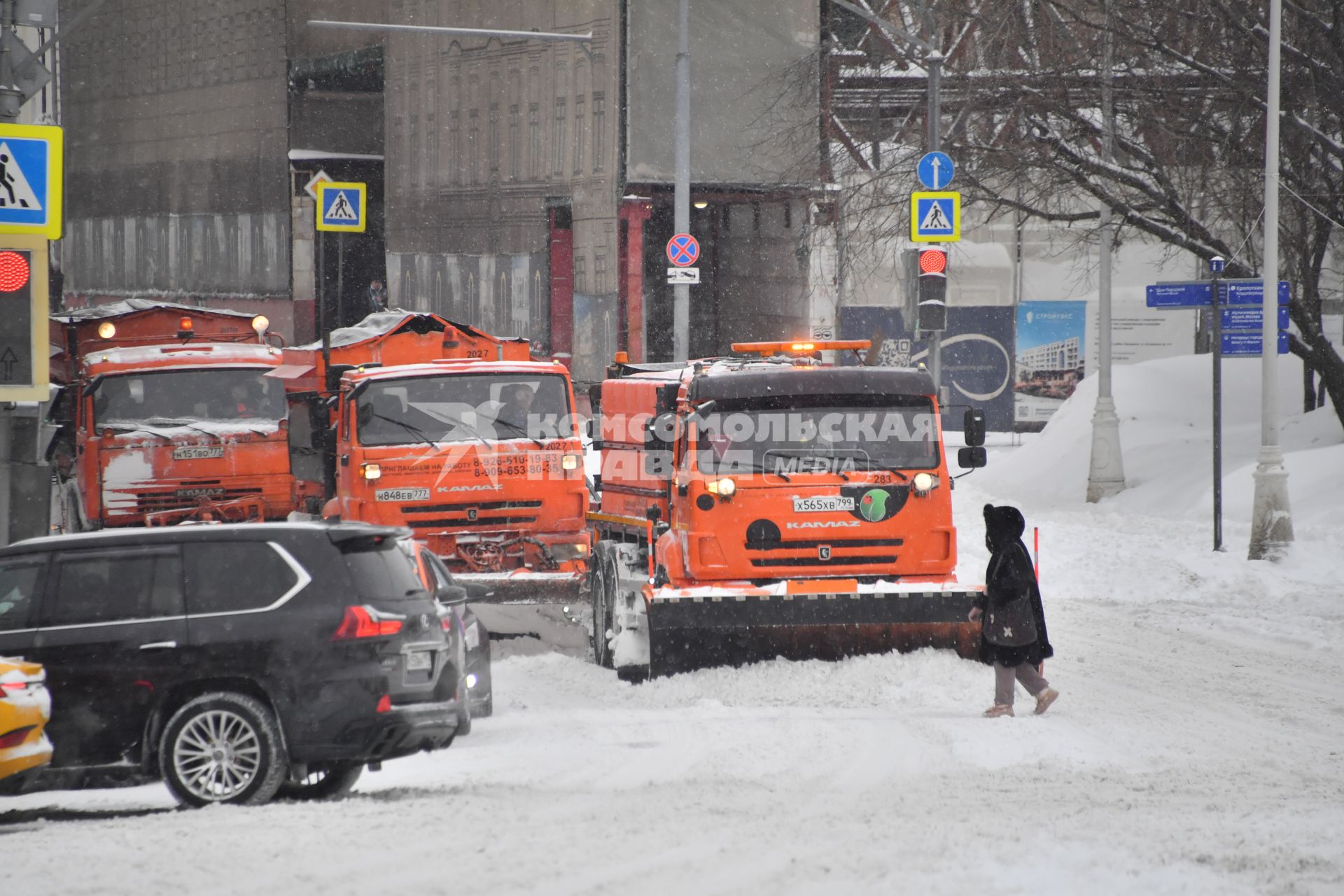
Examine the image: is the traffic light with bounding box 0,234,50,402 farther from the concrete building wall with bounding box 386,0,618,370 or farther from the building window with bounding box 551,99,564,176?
the building window with bounding box 551,99,564,176

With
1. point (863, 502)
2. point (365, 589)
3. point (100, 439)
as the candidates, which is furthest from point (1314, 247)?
point (365, 589)

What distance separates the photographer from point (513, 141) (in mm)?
39812

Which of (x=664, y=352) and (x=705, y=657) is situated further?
(x=664, y=352)

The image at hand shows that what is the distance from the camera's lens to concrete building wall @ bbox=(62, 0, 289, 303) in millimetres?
49531

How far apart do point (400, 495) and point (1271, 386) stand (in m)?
10.2

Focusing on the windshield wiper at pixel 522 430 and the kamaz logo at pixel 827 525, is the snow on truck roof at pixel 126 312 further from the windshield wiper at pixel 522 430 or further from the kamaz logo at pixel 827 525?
the kamaz logo at pixel 827 525

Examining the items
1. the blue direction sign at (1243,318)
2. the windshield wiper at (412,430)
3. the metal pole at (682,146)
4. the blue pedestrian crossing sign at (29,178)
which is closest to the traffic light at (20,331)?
the blue pedestrian crossing sign at (29,178)

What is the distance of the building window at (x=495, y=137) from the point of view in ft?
132

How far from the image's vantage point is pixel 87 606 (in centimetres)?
867

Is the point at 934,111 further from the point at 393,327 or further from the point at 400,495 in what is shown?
the point at 400,495

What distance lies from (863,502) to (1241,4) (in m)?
12.3

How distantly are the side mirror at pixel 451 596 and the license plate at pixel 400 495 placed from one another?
500cm

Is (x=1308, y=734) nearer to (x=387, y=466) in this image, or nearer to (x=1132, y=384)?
(x=387, y=466)

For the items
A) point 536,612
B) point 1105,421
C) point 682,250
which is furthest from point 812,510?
point 1105,421
